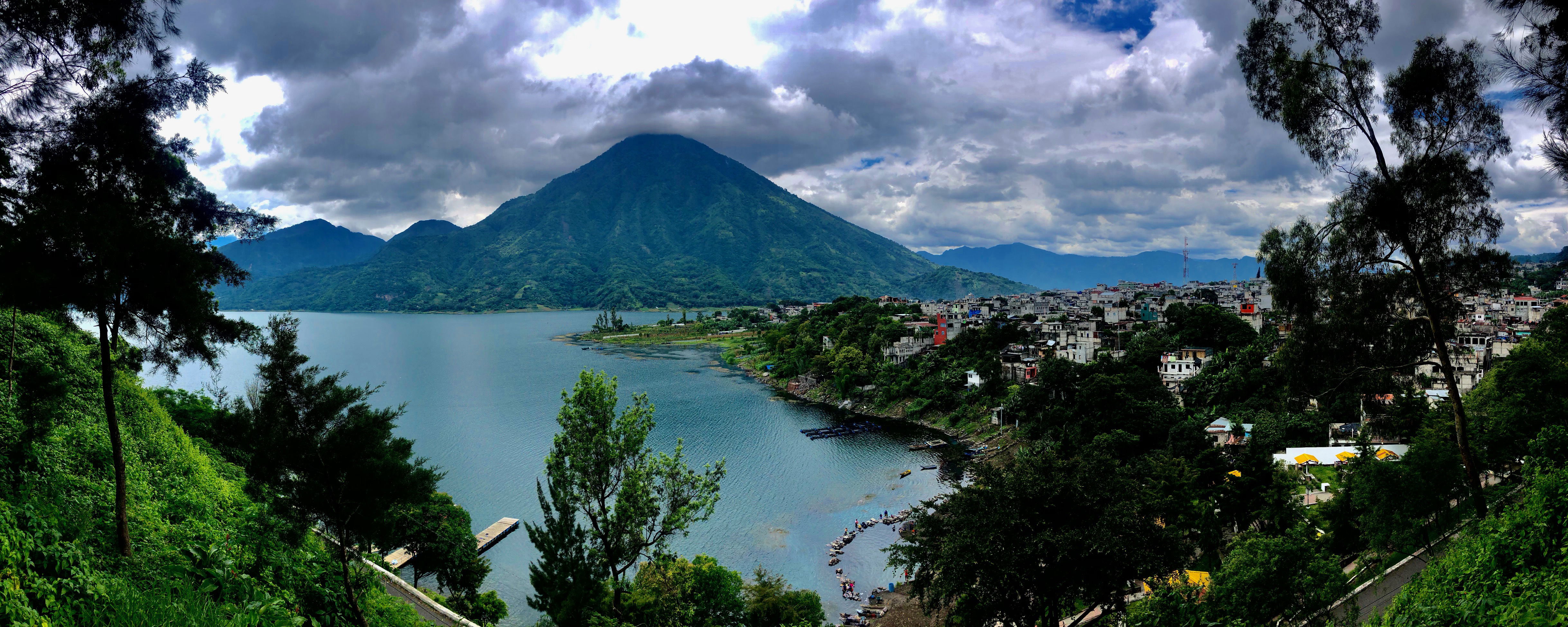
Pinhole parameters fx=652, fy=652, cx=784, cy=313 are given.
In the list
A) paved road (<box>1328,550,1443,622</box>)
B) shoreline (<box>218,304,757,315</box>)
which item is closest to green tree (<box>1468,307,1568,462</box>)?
paved road (<box>1328,550,1443,622</box>)

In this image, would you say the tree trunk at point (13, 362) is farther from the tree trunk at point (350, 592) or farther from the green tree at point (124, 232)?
the tree trunk at point (350, 592)

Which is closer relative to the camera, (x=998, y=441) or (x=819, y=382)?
(x=998, y=441)

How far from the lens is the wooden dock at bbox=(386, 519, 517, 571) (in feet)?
60.1

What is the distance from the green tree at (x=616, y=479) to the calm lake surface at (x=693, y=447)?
17.1 feet

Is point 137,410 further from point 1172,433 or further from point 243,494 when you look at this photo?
point 1172,433

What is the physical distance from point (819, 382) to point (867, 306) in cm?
2219

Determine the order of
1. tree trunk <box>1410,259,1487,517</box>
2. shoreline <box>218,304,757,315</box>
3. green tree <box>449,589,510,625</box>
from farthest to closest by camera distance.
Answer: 1. shoreline <box>218,304,757,315</box>
2. green tree <box>449,589,510,625</box>
3. tree trunk <box>1410,259,1487,517</box>

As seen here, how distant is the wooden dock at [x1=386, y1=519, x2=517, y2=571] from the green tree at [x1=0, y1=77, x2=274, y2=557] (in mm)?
12304

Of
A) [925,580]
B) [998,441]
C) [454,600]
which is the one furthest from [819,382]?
[925,580]

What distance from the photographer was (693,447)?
31844mm

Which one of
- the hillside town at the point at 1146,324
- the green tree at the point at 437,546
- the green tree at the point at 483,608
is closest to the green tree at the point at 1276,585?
the hillside town at the point at 1146,324

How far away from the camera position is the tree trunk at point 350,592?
727 centimetres

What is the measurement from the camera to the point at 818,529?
22188mm

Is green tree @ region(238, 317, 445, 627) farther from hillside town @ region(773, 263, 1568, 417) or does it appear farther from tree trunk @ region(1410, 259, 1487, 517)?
tree trunk @ region(1410, 259, 1487, 517)
